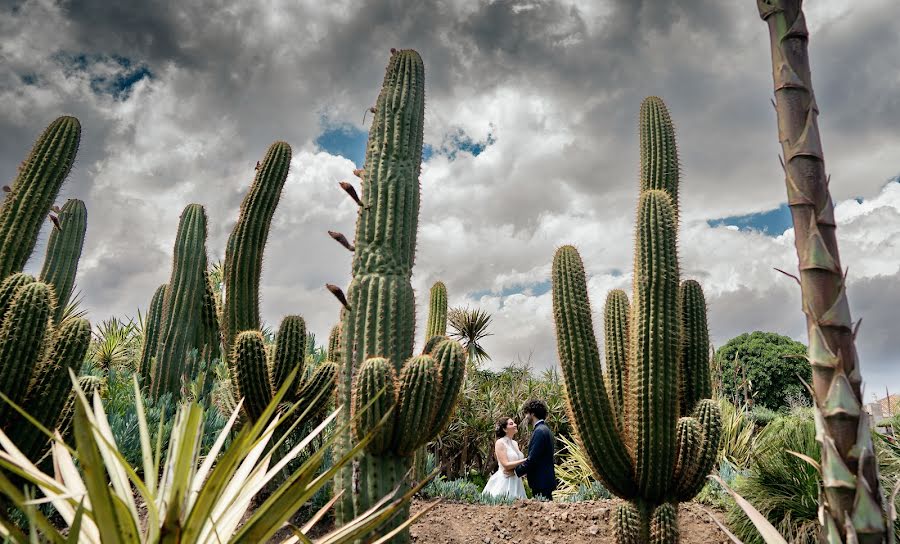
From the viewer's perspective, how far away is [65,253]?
896 cm

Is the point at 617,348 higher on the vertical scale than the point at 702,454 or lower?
higher

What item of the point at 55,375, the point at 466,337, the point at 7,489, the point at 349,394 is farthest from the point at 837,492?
the point at 466,337

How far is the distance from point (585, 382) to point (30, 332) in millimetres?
3982

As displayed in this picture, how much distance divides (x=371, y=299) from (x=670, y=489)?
8.03 feet

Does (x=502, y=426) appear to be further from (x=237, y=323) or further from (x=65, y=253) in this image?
(x=65, y=253)

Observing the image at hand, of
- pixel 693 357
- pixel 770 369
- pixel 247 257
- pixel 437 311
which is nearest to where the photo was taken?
pixel 693 357

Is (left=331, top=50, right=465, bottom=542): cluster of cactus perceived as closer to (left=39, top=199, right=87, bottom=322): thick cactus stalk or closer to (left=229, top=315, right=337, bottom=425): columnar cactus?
(left=229, top=315, right=337, bottom=425): columnar cactus

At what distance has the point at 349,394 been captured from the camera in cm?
406

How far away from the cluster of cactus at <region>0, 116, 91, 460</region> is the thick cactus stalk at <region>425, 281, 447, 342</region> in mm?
4101

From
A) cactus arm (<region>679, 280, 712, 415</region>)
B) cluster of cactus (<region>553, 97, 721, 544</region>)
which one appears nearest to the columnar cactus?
cluster of cactus (<region>553, 97, 721, 544</region>)

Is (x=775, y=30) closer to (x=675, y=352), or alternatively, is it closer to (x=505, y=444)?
(x=675, y=352)

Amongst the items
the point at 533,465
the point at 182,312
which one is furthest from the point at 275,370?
the point at 533,465

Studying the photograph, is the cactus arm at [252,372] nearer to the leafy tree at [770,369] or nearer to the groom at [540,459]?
the groom at [540,459]

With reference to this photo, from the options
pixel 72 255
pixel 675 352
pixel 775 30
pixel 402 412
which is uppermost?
pixel 72 255
